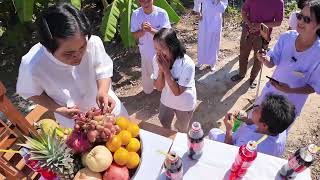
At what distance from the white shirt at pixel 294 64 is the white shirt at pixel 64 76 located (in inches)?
63.9

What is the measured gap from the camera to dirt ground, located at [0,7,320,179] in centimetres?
469

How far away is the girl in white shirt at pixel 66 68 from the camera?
2.10 metres

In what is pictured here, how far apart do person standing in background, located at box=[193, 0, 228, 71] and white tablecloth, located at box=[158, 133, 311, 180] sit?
3.38 meters

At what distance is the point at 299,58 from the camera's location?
3229 millimetres

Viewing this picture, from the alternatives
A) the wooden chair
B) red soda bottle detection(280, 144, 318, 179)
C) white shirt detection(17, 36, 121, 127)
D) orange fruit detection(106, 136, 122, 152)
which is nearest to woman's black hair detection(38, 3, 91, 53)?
white shirt detection(17, 36, 121, 127)

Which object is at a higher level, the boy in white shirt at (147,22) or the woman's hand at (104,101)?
the woman's hand at (104,101)

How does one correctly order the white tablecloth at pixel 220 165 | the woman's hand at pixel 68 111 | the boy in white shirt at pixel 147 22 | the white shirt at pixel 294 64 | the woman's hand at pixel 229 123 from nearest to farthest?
the white tablecloth at pixel 220 165
the woman's hand at pixel 68 111
the woman's hand at pixel 229 123
the white shirt at pixel 294 64
the boy in white shirt at pixel 147 22

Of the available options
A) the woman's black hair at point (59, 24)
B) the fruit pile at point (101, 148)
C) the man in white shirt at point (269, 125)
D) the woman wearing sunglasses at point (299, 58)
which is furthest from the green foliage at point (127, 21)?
the fruit pile at point (101, 148)

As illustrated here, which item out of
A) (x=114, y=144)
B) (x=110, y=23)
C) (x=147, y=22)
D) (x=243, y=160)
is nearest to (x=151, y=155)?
(x=114, y=144)

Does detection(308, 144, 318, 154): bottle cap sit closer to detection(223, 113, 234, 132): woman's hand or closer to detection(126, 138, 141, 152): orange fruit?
detection(223, 113, 234, 132): woman's hand

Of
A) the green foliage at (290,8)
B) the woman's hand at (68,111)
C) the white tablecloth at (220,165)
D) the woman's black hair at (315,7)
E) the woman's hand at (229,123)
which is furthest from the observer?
the green foliage at (290,8)

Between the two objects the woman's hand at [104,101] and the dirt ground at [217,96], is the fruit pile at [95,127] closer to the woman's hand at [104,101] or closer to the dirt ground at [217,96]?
the woman's hand at [104,101]

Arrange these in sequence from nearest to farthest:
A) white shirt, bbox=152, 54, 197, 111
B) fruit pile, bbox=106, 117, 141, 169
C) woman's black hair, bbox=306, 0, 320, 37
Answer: fruit pile, bbox=106, 117, 141, 169, woman's black hair, bbox=306, 0, 320, 37, white shirt, bbox=152, 54, 197, 111

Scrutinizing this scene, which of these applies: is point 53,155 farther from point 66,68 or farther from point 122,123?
point 66,68
